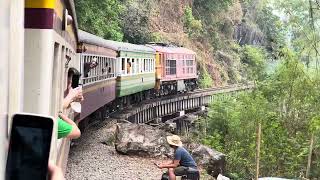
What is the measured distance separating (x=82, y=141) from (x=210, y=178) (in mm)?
3689

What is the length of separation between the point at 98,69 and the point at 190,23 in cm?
3532

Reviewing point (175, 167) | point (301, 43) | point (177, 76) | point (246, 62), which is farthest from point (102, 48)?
point (246, 62)

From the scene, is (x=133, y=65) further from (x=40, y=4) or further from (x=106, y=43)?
(x=40, y=4)

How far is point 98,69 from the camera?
1357 cm

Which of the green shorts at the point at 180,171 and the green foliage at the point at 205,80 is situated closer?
the green shorts at the point at 180,171

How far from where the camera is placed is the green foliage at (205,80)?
43144 mm

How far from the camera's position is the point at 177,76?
1153 inches

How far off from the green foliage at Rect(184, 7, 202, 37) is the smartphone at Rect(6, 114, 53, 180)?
46.9 m

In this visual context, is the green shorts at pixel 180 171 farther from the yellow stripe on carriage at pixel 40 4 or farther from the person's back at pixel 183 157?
the yellow stripe on carriage at pixel 40 4

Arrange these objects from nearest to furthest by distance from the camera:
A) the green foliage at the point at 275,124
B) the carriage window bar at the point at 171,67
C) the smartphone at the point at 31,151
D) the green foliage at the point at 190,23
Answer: the smartphone at the point at 31,151, the green foliage at the point at 275,124, the carriage window bar at the point at 171,67, the green foliage at the point at 190,23

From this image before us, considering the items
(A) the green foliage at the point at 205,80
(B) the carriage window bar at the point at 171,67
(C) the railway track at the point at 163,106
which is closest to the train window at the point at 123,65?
(C) the railway track at the point at 163,106

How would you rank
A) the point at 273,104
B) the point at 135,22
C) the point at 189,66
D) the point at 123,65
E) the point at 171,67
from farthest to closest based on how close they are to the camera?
1. the point at 135,22
2. the point at 189,66
3. the point at 171,67
4. the point at 273,104
5. the point at 123,65

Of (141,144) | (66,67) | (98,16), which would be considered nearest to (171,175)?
(66,67)

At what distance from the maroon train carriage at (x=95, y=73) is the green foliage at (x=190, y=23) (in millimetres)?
31199
